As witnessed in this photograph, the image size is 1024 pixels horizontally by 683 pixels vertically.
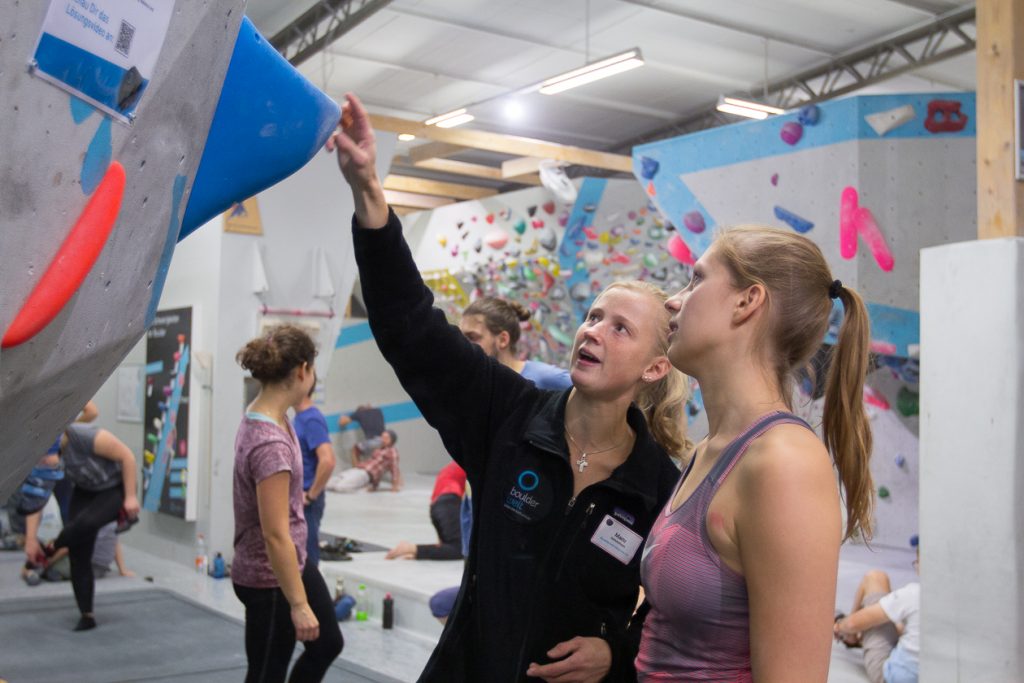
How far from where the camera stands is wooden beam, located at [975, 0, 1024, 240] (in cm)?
434

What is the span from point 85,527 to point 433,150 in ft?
22.2

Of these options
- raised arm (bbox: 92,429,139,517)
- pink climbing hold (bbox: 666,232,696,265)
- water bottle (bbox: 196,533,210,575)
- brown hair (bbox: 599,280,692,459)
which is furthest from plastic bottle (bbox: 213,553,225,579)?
brown hair (bbox: 599,280,692,459)

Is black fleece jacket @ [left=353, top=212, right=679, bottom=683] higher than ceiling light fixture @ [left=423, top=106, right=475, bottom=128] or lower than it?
lower

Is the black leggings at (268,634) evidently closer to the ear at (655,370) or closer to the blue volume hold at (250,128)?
the ear at (655,370)

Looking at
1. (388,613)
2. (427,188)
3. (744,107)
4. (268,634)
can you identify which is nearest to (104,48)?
(268,634)

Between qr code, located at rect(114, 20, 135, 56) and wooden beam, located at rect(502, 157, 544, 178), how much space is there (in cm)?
1061

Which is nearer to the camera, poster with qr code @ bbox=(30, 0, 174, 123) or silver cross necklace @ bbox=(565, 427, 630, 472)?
poster with qr code @ bbox=(30, 0, 174, 123)

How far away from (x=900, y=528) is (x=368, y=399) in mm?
9108

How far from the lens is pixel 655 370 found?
6.42 ft

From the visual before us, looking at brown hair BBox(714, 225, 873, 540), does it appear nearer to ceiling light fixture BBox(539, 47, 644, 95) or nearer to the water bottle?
the water bottle

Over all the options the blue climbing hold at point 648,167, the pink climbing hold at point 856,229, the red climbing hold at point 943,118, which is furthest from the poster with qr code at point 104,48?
the blue climbing hold at point 648,167

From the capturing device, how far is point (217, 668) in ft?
16.8

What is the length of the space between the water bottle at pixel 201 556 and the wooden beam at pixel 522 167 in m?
5.54

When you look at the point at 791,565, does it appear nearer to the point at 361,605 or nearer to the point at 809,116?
the point at 809,116
